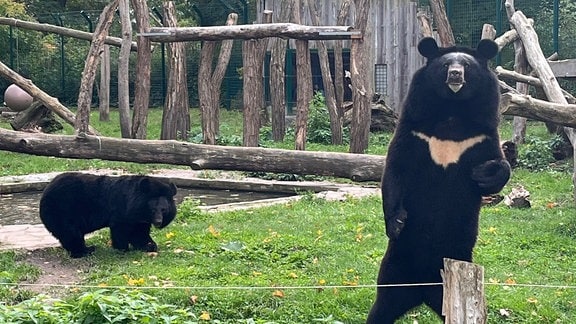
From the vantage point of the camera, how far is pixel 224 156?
7.64m

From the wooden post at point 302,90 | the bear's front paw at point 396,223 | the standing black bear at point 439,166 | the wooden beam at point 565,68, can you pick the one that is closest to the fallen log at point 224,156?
the standing black bear at point 439,166

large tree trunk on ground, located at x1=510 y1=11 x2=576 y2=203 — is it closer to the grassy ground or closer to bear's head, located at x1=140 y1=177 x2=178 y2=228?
the grassy ground

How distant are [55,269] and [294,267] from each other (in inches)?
76.9

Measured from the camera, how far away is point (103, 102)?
19594mm

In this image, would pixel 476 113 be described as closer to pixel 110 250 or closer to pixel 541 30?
pixel 110 250

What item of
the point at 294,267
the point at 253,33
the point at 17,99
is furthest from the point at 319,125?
the point at 294,267

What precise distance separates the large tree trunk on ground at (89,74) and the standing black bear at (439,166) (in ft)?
14.3

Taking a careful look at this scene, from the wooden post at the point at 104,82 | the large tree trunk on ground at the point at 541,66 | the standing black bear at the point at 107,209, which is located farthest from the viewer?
the wooden post at the point at 104,82

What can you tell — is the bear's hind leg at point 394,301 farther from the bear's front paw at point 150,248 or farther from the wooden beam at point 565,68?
the wooden beam at point 565,68

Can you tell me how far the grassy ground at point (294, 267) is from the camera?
5543 mm

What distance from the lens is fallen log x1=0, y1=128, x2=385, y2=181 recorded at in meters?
7.58

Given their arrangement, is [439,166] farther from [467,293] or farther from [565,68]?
[565,68]

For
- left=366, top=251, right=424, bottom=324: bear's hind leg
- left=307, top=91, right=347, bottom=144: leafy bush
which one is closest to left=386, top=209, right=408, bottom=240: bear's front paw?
left=366, top=251, right=424, bottom=324: bear's hind leg

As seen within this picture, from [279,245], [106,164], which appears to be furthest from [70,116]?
[279,245]
